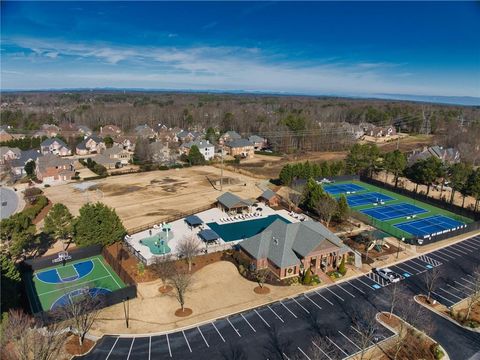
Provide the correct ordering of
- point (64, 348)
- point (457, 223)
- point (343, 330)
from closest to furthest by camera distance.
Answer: point (64, 348), point (343, 330), point (457, 223)

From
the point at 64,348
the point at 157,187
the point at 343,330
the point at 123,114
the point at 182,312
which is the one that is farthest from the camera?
the point at 123,114

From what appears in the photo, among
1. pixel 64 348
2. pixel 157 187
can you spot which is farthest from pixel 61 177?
pixel 64 348

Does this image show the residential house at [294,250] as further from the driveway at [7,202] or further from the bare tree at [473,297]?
the driveway at [7,202]

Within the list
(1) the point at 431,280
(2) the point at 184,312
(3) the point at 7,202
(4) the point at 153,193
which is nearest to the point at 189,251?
(2) the point at 184,312

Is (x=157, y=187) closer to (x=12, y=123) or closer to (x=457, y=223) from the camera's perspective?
(x=457, y=223)

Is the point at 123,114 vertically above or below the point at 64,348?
above

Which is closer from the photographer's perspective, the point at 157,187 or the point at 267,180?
the point at 157,187
